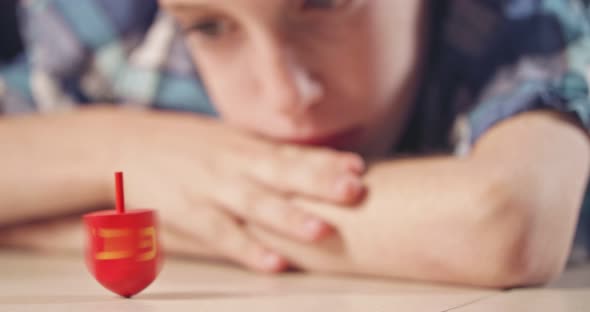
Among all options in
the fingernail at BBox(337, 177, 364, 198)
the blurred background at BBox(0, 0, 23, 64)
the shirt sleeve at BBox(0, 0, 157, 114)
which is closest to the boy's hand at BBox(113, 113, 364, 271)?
the fingernail at BBox(337, 177, 364, 198)

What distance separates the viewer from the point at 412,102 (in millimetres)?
886

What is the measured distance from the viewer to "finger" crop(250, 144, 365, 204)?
0.64 metres

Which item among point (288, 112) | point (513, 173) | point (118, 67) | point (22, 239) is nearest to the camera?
point (513, 173)

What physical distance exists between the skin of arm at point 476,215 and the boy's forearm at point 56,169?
272mm

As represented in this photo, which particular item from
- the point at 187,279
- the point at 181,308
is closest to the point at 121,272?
the point at 181,308

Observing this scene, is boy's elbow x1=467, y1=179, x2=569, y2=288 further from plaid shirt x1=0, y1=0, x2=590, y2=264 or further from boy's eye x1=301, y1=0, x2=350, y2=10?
boy's eye x1=301, y1=0, x2=350, y2=10

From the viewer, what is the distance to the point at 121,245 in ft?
1.46

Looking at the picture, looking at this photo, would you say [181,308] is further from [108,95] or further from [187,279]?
[108,95]

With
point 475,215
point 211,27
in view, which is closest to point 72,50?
point 211,27

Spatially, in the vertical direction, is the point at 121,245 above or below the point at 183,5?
below

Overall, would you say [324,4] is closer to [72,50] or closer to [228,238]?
[228,238]

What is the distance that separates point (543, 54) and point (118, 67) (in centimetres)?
62

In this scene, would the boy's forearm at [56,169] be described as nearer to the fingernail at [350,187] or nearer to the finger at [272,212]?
the finger at [272,212]

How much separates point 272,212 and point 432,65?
0.34 m
